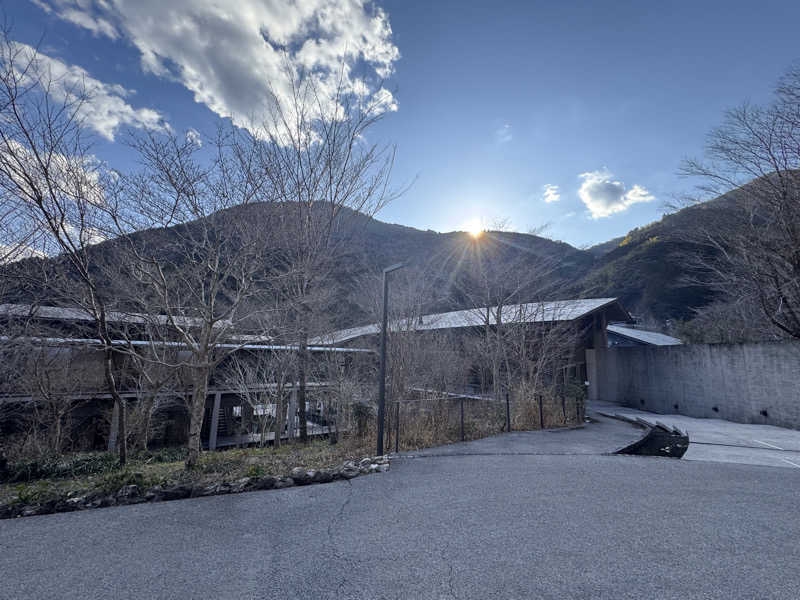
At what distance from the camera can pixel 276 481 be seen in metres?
5.50

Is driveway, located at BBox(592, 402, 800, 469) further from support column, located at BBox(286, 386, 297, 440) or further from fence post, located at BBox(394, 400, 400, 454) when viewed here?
support column, located at BBox(286, 386, 297, 440)

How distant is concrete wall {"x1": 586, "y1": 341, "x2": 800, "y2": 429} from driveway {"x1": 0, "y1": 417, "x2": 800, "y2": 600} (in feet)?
22.3

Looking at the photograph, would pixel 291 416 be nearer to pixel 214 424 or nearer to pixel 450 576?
pixel 214 424

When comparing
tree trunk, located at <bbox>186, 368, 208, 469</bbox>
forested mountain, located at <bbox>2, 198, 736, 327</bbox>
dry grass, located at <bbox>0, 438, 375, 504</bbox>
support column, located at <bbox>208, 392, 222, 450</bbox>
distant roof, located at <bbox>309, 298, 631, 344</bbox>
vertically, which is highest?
forested mountain, located at <bbox>2, 198, 736, 327</bbox>

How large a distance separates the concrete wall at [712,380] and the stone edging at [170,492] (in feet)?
40.9

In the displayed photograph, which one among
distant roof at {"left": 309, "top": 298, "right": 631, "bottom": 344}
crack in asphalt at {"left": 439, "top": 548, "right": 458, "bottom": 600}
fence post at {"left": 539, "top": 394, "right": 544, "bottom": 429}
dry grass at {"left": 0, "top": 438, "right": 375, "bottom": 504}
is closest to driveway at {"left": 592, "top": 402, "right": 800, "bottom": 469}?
fence post at {"left": 539, "top": 394, "right": 544, "bottom": 429}

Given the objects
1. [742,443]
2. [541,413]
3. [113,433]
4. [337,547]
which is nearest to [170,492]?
[337,547]

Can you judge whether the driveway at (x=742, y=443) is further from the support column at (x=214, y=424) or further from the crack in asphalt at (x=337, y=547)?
the support column at (x=214, y=424)

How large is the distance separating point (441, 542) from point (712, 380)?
13898 millimetres

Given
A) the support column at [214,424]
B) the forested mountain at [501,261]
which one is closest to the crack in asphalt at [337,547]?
the forested mountain at [501,261]

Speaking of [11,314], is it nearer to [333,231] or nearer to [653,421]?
[333,231]

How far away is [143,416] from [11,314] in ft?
14.2

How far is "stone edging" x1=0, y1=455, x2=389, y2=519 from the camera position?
15.1ft

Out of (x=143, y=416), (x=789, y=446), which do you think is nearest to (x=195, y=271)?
(x=143, y=416)
